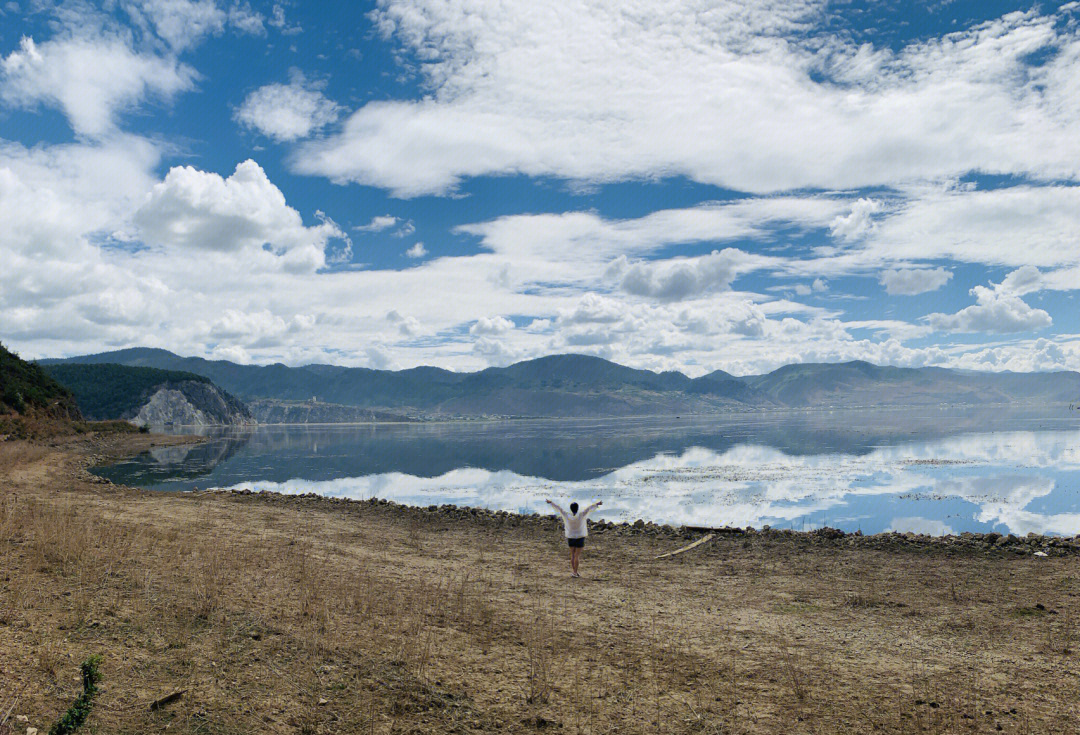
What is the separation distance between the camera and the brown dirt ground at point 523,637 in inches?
295

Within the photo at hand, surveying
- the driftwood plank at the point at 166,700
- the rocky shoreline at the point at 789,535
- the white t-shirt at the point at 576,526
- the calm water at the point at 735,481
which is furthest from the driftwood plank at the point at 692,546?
the driftwood plank at the point at 166,700

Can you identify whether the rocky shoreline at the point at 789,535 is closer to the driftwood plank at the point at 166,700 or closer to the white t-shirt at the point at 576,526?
the white t-shirt at the point at 576,526

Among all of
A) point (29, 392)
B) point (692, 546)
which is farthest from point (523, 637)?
point (29, 392)

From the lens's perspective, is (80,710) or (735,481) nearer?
(80,710)

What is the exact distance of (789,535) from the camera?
802 inches

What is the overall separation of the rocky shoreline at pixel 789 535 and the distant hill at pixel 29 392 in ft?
200

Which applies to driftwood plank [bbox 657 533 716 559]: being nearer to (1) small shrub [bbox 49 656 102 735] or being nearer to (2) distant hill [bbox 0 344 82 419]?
(1) small shrub [bbox 49 656 102 735]

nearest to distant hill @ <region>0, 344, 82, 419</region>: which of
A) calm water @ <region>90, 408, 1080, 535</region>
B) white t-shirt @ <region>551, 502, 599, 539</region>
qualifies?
calm water @ <region>90, 408, 1080, 535</region>

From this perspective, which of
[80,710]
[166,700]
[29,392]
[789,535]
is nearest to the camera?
[80,710]

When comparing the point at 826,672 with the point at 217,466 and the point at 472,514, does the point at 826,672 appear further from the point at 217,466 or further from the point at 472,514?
the point at 217,466

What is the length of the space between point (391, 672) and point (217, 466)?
58.6 meters

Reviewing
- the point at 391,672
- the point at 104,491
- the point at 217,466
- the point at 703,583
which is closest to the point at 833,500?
the point at 703,583

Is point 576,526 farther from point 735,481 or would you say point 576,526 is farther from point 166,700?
point 735,481

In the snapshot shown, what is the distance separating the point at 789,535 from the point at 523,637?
13.0m
